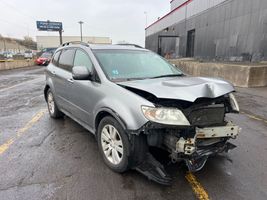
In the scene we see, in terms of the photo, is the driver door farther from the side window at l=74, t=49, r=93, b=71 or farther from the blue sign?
the blue sign

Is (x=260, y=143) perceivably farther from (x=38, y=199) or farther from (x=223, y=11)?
(x=223, y=11)

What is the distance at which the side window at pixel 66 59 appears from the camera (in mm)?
4863

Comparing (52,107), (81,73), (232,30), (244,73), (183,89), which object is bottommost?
(52,107)

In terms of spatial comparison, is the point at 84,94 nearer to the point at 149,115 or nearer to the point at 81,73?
the point at 81,73

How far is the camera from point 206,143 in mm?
3139

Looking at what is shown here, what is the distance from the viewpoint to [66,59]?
5145 millimetres

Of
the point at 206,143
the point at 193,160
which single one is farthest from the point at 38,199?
the point at 206,143

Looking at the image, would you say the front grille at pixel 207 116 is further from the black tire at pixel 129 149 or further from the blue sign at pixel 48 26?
the blue sign at pixel 48 26

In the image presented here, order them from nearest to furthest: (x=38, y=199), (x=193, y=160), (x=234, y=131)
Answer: (x=38, y=199), (x=193, y=160), (x=234, y=131)

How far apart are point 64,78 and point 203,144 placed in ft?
10.1

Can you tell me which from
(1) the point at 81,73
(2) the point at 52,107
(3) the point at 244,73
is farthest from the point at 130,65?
(3) the point at 244,73

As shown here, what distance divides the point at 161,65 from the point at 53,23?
61576mm

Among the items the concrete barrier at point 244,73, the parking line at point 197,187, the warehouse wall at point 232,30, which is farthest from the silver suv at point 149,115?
the warehouse wall at point 232,30

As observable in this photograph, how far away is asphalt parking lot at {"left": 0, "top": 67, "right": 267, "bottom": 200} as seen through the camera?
2908 millimetres
